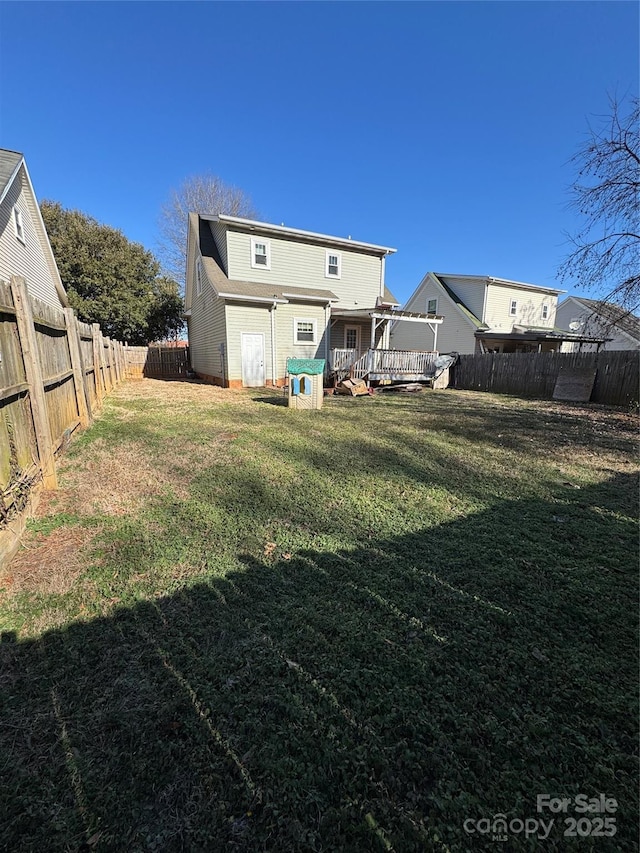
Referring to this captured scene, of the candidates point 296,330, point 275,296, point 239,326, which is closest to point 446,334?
point 296,330

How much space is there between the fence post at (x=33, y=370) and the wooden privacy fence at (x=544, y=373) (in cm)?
1362

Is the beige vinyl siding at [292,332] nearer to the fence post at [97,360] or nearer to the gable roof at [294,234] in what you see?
the gable roof at [294,234]

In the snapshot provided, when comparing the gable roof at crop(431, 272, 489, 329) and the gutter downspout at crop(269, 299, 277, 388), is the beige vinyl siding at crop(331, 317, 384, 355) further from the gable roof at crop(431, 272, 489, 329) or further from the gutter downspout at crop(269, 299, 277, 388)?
the gable roof at crop(431, 272, 489, 329)

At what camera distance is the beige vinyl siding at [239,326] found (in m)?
13.7

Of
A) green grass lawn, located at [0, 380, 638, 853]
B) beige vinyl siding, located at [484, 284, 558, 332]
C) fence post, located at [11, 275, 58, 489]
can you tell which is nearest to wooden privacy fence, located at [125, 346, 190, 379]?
beige vinyl siding, located at [484, 284, 558, 332]

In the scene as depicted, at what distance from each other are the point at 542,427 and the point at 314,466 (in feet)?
18.5

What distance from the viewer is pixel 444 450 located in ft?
19.5

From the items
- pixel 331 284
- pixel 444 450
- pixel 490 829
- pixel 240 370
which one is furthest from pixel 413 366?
pixel 490 829

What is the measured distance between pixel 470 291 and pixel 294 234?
41.7ft

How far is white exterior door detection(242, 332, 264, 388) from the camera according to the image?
1408 centimetres

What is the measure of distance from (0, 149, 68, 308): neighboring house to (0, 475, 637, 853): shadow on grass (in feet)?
33.6

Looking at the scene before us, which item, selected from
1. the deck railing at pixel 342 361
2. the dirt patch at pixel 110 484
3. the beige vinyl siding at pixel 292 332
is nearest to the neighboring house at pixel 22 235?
the dirt patch at pixel 110 484

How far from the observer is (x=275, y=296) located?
14.1 meters

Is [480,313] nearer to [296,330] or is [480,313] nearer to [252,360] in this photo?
[296,330]
